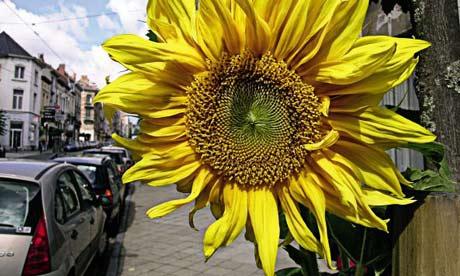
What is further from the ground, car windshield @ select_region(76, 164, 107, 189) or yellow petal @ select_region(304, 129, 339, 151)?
car windshield @ select_region(76, 164, 107, 189)

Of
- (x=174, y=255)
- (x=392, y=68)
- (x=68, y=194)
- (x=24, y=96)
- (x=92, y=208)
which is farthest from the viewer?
(x=24, y=96)

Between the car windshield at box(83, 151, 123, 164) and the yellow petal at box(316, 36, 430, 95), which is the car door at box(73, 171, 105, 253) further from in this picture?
the car windshield at box(83, 151, 123, 164)

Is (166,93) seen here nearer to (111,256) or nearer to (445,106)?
(445,106)

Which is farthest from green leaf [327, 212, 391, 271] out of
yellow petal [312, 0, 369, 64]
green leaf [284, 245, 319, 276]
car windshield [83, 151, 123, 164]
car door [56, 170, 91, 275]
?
car windshield [83, 151, 123, 164]

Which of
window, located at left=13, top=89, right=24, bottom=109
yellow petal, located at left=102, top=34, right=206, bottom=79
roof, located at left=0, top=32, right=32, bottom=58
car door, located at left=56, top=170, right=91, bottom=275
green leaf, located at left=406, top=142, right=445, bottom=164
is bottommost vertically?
car door, located at left=56, top=170, right=91, bottom=275

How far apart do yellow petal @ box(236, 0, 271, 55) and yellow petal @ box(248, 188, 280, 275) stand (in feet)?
0.85

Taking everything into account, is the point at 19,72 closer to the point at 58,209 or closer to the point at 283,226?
the point at 58,209

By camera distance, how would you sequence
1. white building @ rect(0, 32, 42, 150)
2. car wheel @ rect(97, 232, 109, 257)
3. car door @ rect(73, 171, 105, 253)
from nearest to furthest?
car door @ rect(73, 171, 105, 253) → car wheel @ rect(97, 232, 109, 257) → white building @ rect(0, 32, 42, 150)

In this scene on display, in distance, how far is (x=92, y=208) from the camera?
5.86 m

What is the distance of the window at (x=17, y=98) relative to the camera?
49656mm

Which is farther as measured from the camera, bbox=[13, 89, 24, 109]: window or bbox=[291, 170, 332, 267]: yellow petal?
bbox=[13, 89, 24, 109]: window

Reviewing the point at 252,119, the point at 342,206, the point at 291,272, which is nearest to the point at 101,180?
the point at 291,272

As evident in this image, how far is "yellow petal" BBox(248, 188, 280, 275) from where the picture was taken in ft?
2.19

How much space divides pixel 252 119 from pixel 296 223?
206 millimetres
